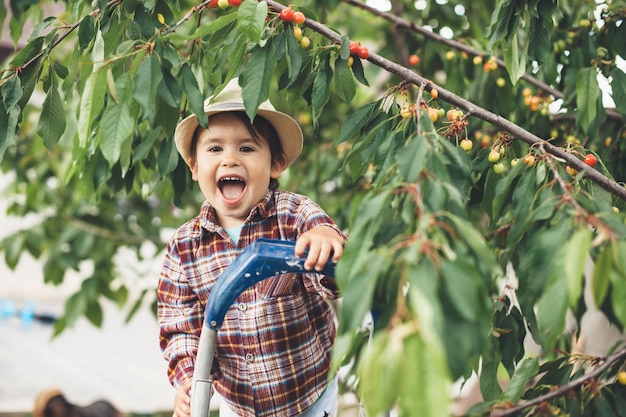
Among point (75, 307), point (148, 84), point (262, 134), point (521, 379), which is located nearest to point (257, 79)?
point (148, 84)

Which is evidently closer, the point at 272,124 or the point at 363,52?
the point at 363,52

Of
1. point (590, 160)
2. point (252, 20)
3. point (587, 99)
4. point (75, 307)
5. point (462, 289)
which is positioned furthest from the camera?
point (75, 307)

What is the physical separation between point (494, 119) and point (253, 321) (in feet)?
2.57

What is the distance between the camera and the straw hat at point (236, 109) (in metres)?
1.83

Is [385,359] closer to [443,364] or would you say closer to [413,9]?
[443,364]

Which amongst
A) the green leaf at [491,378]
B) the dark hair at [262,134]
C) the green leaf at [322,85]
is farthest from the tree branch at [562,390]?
the dark hair at [262,134]

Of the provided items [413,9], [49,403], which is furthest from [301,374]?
[49,403]

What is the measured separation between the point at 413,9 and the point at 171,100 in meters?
2.49

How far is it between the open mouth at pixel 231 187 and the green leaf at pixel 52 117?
0.42 m

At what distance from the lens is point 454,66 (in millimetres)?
2680

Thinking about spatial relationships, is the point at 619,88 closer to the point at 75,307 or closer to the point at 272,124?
the point at 272,124

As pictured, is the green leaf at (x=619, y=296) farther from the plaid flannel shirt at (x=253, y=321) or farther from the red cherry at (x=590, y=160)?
the plaid flannel shirt at (x=253, y=321)

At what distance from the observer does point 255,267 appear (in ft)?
4.65

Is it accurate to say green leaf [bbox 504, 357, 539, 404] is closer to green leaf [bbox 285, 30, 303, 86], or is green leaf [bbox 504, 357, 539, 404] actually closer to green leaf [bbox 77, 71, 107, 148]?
green leaf [bbox 285, 30, 303, 86]
